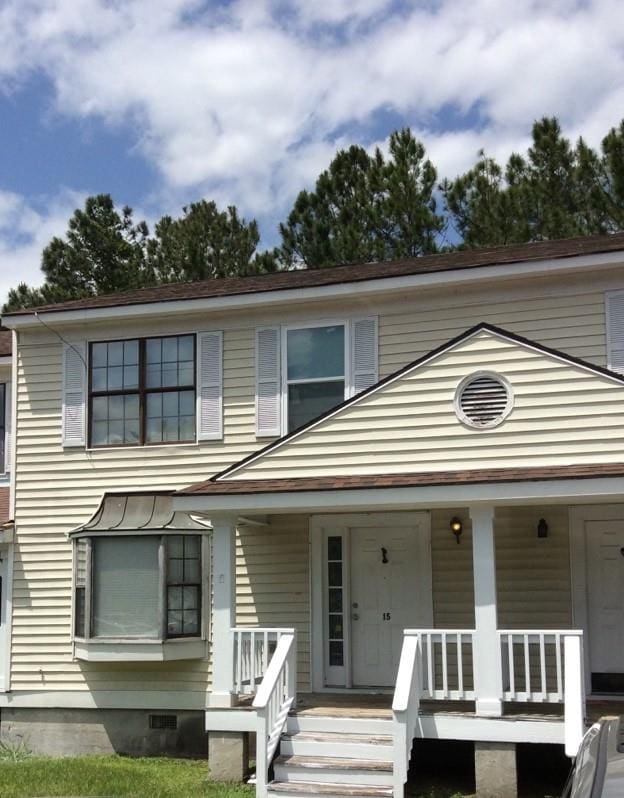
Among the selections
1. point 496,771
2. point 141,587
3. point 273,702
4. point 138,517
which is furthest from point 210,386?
point 496,771

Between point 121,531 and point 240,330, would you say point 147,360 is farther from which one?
point 121,531

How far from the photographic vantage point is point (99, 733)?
13.7 meters

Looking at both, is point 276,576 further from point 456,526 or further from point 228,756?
point 228,756

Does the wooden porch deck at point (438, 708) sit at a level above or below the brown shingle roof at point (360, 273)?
below

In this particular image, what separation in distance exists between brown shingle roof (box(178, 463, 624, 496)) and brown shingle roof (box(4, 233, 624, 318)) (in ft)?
10.2

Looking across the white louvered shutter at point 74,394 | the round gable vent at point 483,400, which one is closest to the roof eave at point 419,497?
the round gable vent at point 483,400

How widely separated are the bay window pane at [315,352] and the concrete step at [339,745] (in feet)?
15.8

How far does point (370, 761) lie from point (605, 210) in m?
19.9

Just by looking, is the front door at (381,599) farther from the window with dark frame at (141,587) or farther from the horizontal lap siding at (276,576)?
the window with dark frame at (141,587)

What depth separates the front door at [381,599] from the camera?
42.2 ft

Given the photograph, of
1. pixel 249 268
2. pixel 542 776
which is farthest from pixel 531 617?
pixel 249 268

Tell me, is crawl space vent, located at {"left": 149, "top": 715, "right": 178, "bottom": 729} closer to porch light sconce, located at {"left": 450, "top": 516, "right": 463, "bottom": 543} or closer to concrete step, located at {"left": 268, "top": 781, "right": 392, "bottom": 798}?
concrete step, located at {"left": 268, "top": 781, "right": 392, "bottom": 798}

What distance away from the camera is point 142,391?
14.3m

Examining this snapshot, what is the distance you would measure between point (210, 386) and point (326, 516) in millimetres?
2428
